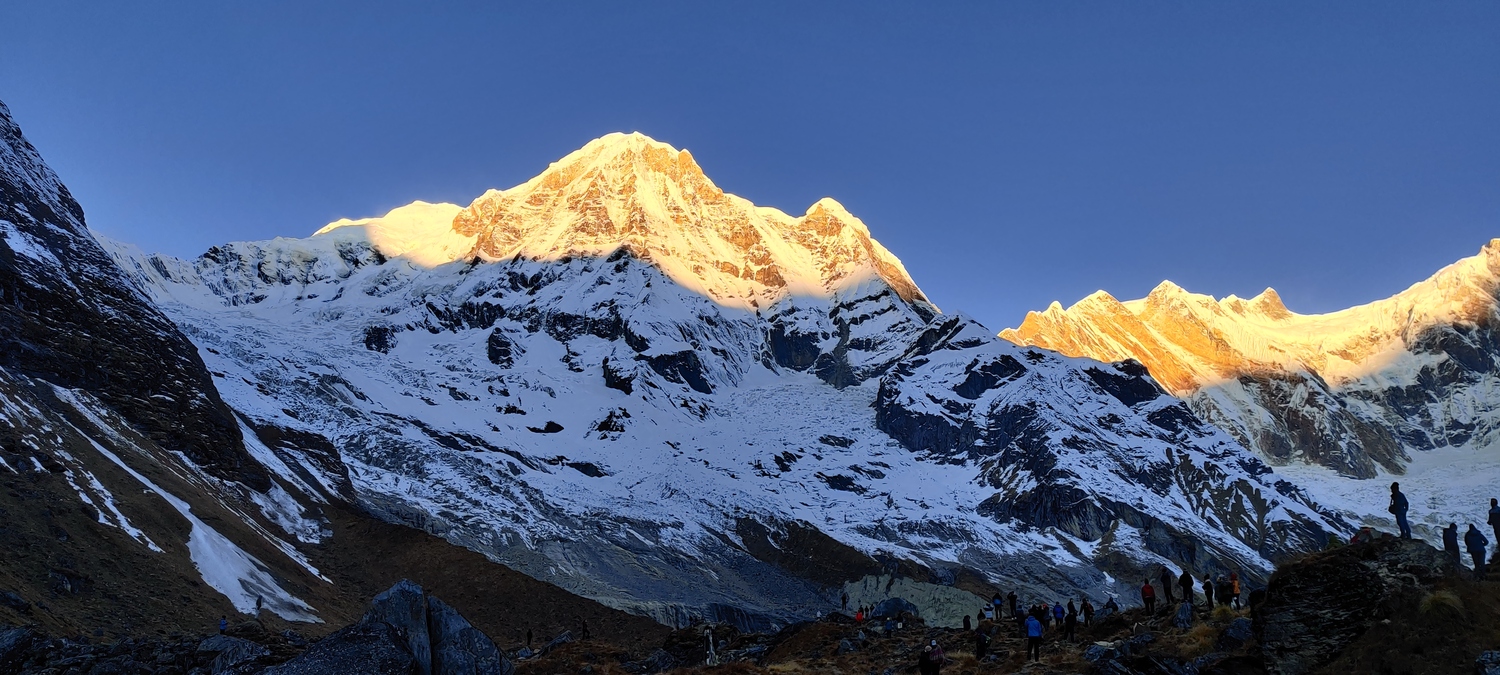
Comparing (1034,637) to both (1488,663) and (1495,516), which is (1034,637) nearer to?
(1495,516)

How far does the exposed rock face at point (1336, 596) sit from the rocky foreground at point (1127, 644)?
1.0 inches

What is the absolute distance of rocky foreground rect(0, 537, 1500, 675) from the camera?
18734 mm

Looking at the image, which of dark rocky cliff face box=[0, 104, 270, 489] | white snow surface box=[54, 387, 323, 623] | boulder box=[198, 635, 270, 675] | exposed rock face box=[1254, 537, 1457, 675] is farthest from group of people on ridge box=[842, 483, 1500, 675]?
dark rocky cliff face box=[0, 104, 270, 489]

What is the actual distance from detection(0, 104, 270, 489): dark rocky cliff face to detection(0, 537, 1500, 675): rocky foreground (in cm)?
7549

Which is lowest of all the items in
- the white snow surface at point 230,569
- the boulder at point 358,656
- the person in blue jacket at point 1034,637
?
the white snow surface at point 230,569

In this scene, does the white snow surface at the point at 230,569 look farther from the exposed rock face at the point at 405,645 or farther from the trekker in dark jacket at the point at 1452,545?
the trekker in dark jacket at the point at 1452,545

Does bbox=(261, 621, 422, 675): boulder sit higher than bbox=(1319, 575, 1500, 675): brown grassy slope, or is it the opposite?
bbox=(1319, 575, 1500, 675): brown grassy slope

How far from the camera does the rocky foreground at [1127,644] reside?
738 inches

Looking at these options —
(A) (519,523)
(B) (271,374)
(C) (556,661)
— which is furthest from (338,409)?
(C) (556,661)

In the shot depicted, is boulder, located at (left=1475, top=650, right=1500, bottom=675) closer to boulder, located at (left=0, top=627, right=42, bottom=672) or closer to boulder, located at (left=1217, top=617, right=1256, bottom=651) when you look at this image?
boulder, located at (left=1217, top=617, right=1256, bottom=651)

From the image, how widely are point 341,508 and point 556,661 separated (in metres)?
103

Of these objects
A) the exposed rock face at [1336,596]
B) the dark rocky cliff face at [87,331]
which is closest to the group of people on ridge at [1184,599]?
the exposed rock face at [1336,596]

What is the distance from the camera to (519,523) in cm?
16075

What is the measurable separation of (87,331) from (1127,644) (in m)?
113
